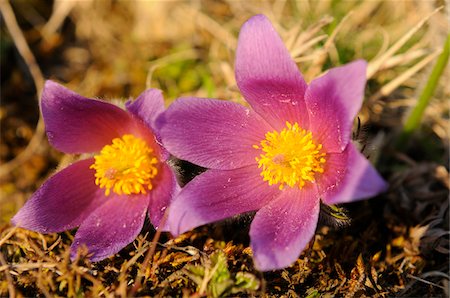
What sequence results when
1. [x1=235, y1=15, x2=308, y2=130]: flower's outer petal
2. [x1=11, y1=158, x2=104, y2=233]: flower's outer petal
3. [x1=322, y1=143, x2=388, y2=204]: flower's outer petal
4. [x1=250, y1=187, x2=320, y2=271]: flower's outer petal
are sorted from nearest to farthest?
[x1=322, y1=143, x2=388, y2=204]: flower's outer petal → [x1=250, y1=187, x2=320, y2=271]: flower's outer petal → [x1=235, y1=15, x2=308, y2=130]: flower's outer petal → [x1=11, y1=158, x2=104, y2=233]: flower's outer petal

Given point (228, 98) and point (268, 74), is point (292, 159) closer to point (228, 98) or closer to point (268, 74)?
point (268, 74)

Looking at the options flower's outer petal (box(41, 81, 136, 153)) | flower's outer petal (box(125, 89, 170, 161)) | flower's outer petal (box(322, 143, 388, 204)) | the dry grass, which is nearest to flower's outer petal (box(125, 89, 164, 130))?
flower's outer petal (box(125, 89, 170, 161))

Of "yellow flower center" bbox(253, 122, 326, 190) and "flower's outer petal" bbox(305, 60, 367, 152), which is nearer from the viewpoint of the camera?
"flower's outer petal" bbox(305, 60, 367, 152)

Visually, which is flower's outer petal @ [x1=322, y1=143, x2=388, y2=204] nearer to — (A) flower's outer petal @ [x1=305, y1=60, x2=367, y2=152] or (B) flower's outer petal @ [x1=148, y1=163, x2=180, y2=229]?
(A) flower's outer petal @ [x1=305, y1=60, x2=367, y2=152]

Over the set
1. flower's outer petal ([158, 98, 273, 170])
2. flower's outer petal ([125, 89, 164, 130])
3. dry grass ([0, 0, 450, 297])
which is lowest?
dry grass ([0, 0, 450, 297])

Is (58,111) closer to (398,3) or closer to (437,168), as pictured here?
(437,168)

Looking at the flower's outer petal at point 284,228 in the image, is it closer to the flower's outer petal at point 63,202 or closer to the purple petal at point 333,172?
the purple petal at point 333,172
